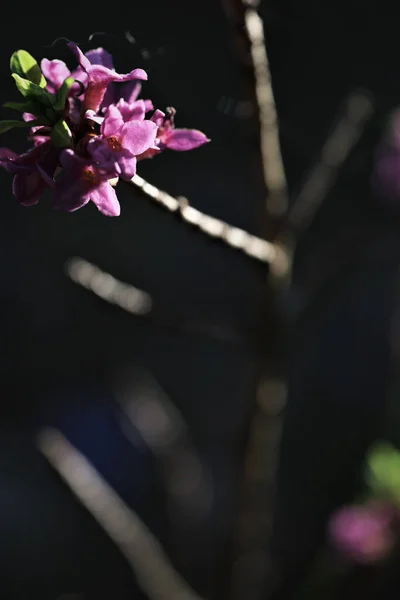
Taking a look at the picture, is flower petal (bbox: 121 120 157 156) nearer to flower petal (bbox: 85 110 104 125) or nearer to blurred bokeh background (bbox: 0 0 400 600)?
flower petal (bbox: 85 110 104 125)

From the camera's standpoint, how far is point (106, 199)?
50 centimetres

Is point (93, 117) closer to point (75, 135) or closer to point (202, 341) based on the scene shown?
point (75, 135)

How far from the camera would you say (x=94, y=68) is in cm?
48

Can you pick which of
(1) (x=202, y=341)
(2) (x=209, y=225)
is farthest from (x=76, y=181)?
(1) (x=202, y=341)

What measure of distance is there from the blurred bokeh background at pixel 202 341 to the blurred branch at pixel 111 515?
1.90 feet

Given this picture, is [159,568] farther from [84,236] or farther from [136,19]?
[84,236]

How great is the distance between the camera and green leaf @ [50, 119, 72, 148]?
47cm

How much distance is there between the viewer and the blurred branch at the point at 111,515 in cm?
109

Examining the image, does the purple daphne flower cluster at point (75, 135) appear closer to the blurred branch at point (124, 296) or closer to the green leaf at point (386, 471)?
the blurred branch at point (124, 296)

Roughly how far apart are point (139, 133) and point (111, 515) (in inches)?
30.5

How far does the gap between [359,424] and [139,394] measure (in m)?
1.30

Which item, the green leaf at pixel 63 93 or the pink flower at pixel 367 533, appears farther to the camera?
the pink flower at pixel 367 533

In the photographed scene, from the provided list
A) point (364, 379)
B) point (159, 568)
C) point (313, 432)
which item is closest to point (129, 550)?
point (159, 568)

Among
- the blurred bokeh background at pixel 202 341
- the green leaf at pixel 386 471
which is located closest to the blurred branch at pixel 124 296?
the green leaf at pixel 386 471
